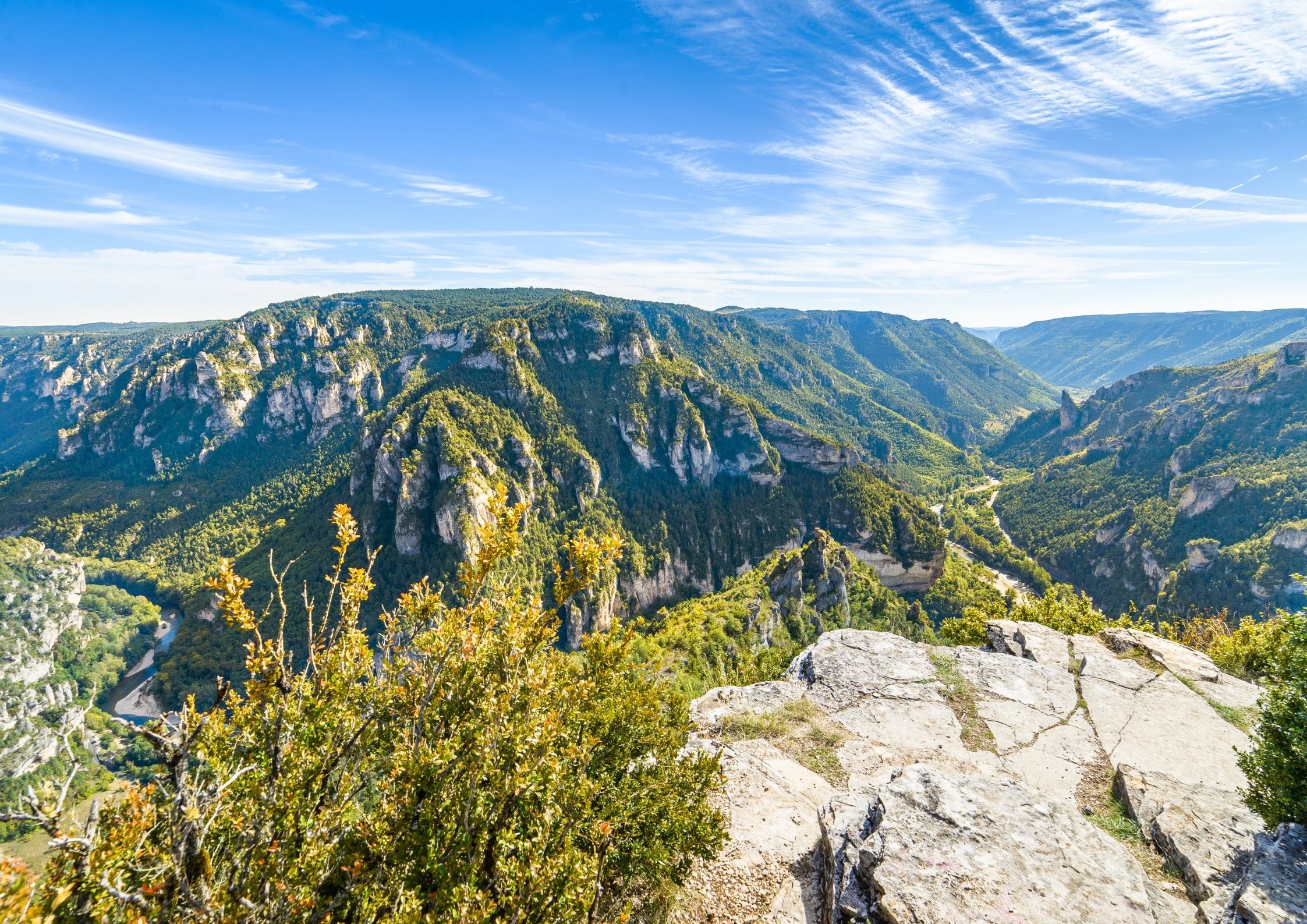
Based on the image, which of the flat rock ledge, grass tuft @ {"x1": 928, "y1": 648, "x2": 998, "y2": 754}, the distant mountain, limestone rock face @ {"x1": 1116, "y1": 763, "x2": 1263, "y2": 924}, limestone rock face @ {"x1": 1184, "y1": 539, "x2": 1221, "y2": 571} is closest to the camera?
the flat rock ledge

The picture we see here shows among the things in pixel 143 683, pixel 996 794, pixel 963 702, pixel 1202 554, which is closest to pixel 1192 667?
pixel 963 702

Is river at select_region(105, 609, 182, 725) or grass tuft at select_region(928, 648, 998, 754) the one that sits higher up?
grass tuft at select_region(928, 648, 998, 754)

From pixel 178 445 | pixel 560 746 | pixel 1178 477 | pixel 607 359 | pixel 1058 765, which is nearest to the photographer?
pixel 560 746

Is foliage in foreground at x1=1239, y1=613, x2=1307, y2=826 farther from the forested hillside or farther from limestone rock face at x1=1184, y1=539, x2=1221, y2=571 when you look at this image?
limestone rock face at x1=1184, y1=539, x2=1221, y2=571

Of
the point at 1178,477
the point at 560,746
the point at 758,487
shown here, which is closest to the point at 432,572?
the point at 758,487

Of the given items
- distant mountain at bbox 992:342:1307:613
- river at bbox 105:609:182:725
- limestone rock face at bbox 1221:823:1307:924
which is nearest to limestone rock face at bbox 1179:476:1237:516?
distant mountain at bbox 992:342:1307:613

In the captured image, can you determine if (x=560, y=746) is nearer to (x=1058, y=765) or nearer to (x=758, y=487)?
(x=1058, y=765)

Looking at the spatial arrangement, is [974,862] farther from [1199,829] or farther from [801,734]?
[801,734]
